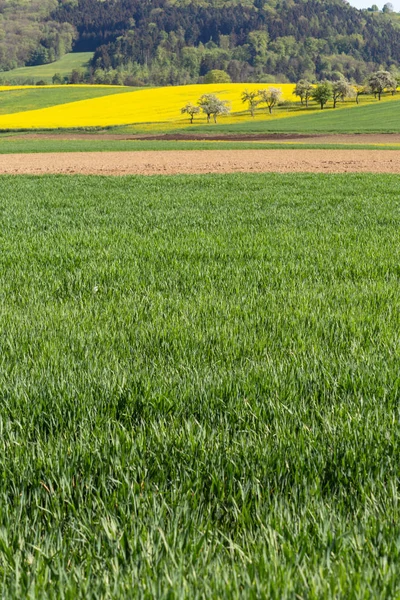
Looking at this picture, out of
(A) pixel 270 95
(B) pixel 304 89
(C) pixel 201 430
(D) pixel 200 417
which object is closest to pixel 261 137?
Answer: (A) pixel 270 95

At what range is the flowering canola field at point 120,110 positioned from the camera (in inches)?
3433

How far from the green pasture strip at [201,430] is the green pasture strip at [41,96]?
10522 centimetres

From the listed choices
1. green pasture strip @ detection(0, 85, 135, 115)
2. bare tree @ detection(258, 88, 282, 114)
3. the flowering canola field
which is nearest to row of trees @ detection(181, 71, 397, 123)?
bare tree @ detection(258, 88, 282, 114)

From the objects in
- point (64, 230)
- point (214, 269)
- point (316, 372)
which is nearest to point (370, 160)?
point (64, 230)

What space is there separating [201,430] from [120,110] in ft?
328

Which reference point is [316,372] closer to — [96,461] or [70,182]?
[96,461]

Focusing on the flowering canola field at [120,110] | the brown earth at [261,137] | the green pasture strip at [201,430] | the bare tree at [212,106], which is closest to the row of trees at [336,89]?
the flowering canola field at [120,110]

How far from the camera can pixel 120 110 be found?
319 ft

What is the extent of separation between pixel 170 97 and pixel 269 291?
110668 mm

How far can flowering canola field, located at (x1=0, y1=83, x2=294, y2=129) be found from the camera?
87188 mm

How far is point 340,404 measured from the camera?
136 inches

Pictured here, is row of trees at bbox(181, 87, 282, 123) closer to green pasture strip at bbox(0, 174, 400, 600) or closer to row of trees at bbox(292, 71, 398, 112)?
row of trees at bbox(292, 71, 398, 112)

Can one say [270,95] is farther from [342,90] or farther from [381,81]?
[381,81]

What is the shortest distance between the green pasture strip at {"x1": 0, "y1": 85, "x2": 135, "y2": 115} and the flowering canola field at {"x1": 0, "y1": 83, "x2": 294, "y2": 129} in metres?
5.04
